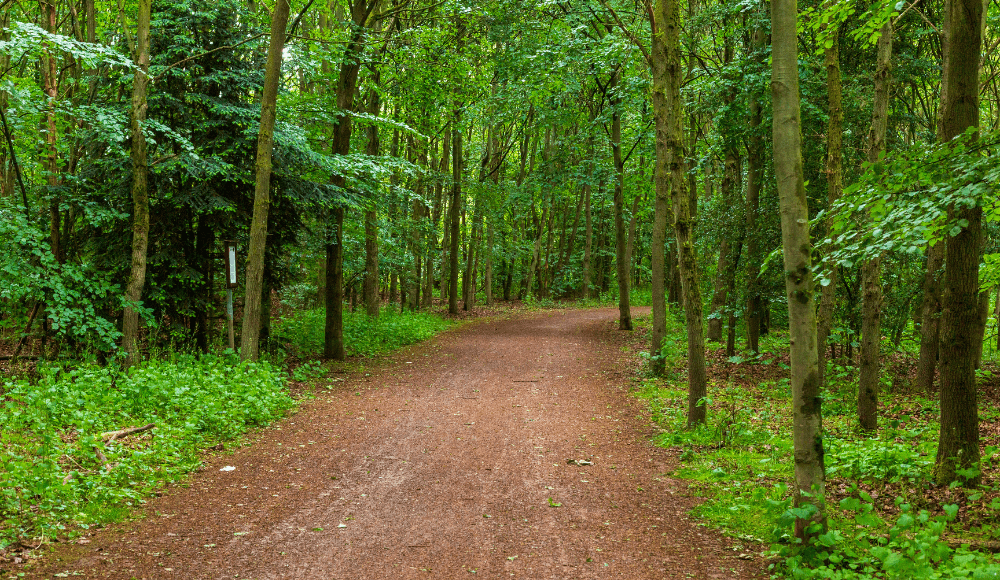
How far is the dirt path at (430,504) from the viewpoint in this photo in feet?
15.0

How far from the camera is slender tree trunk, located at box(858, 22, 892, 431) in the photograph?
25.4ft

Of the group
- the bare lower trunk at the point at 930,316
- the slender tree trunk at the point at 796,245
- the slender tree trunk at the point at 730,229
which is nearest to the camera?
the slender tree trunk at the point at 796,245

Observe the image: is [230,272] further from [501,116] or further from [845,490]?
[501,116]

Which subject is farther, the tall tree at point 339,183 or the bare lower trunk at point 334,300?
the bare lower trunk at point 334,300

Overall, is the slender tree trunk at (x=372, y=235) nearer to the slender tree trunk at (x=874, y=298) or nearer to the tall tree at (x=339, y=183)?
the tall tree at (x=339, y=183)

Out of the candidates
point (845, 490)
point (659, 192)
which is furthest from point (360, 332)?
point (845, 490)

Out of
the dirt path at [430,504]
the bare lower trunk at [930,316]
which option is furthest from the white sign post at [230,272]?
the bare lower trunk at [930,316]

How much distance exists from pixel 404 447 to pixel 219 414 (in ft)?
8.20

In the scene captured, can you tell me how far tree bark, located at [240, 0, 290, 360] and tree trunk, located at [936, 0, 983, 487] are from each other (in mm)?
9125

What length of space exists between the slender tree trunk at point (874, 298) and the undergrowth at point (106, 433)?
7966 millimetres

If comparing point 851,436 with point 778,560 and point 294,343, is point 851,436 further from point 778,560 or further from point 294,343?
point 294,343

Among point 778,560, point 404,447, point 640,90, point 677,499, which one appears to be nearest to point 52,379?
point 404,447

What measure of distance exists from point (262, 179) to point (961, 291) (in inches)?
380

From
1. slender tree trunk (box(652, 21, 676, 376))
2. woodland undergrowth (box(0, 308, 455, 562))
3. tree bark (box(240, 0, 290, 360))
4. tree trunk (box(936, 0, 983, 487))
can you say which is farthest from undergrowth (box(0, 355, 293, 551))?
tree trunk (box(936, 0, 983, 487))
